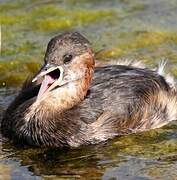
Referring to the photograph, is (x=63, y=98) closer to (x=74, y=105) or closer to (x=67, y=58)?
(x=74, y=105)

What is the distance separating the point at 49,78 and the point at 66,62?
250 millimetres

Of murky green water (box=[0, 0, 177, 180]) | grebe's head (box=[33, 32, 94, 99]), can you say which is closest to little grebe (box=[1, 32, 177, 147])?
grebe's head (box=[33, 32, 94, 99])

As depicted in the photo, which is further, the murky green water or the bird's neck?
the bird's neck

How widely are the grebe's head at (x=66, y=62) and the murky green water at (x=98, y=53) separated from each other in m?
0.74

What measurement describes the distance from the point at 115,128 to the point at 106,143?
20 cm

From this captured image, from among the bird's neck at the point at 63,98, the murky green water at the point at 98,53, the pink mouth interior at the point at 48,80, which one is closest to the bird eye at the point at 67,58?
the pink mouth interior at the point at 48,80

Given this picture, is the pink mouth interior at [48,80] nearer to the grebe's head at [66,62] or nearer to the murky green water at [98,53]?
the grebe's head at [66,62]

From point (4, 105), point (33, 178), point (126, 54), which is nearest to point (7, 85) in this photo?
point (4, 105)

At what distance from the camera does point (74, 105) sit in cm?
895

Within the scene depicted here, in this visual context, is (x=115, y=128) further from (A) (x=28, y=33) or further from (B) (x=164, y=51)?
(A) (x=28, y=33)

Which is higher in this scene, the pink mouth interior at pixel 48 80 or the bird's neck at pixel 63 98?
the pink mouth interior at pixel 48 80

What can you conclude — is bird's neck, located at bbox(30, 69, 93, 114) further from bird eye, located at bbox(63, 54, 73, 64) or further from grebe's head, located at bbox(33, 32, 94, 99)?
bird eye, located at bbox(63, 54, 73, 64)

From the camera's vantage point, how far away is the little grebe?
→ 28.7ft

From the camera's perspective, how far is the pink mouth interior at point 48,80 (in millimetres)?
8625
